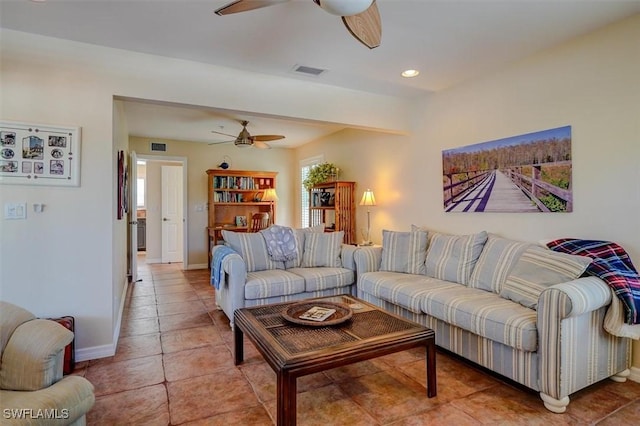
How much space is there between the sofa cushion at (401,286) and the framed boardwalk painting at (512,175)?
945mm

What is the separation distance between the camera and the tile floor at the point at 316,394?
6.54ft

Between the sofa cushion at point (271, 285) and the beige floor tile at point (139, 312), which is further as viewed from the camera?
the beige floor tile at point (139, 312)

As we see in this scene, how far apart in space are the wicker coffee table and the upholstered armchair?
87 centimetres

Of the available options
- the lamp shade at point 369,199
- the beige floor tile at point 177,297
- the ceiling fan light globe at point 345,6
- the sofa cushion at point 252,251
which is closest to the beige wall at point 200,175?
the beige floor tile at point 177,297

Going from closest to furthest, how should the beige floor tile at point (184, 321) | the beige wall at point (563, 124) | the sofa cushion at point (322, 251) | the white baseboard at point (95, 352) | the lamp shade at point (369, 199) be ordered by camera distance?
1. the beige wall at point (563, 124)
2. the white baseboard at point (95, 352)
3. the beige floor tile at point (184, 321)
4. the sofa cushion at point (322, 251)
5. the lamp shade at point (369, 199)

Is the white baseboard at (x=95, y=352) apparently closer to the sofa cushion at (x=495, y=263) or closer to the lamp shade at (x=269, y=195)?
the sofa cushion at (x=495, y=263)

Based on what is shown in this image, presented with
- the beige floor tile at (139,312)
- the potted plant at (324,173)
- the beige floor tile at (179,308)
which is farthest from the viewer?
the potted plant at (324,173)

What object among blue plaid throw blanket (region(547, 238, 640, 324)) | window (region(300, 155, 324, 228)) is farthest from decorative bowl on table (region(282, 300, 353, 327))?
window (region(300, 155, 324, 228))

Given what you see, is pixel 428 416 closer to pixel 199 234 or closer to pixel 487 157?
pixel 487 157

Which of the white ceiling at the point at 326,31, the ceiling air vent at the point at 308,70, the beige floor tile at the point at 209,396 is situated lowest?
the beige floor tile at the point at 209,396

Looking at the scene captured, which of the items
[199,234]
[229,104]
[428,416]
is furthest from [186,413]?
[199,234]

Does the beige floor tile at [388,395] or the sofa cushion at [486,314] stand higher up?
the sofa cushion at [486,314]

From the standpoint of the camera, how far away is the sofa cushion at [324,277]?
370 cm

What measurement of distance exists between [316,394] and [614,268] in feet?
6.93
